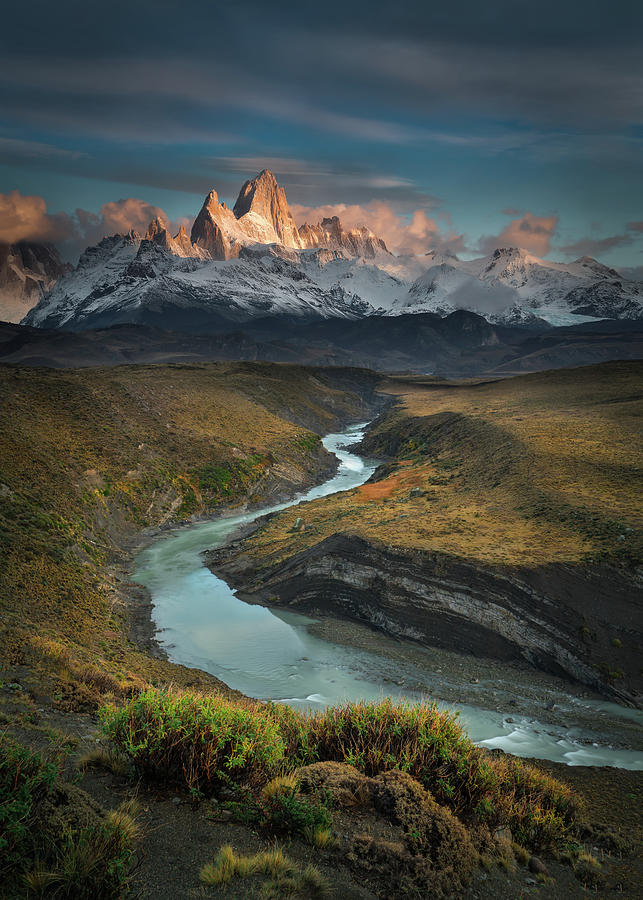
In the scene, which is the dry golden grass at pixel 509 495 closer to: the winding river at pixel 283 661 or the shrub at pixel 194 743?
the winding river at pixel 283 661

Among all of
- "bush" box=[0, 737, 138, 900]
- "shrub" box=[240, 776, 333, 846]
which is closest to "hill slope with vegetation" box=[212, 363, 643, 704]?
"shrub" box=[240, 776, 333, 846]

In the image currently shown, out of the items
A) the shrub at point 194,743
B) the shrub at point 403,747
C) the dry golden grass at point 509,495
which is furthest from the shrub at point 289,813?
the dry golden grass at point 509,495

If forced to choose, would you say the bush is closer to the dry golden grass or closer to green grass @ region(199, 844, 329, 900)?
green grass @ region(199, 844, 329, 900)

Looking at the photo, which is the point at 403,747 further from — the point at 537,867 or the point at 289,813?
the point at 289,813

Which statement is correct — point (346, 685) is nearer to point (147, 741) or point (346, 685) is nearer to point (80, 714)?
point (80, 714)


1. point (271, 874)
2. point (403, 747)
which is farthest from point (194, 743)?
point (403, 747)
